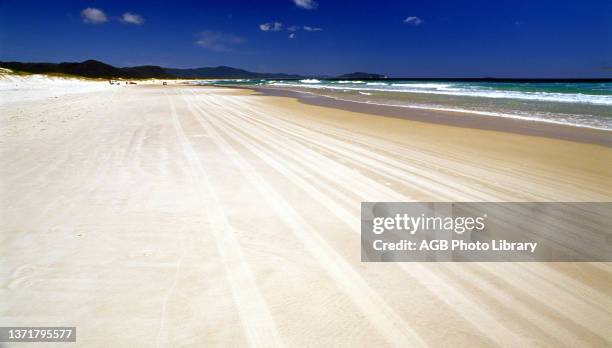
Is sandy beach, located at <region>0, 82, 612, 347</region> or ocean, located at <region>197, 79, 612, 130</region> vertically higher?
ocean, located at <region>197, 79, 612, 130</region>

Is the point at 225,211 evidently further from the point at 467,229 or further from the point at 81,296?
the point at 467,229

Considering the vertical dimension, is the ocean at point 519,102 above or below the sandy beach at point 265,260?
above

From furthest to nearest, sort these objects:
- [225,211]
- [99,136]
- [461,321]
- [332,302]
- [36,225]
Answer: [99,136] → [225,211] → [36,225] → [332,302] → [461,321]

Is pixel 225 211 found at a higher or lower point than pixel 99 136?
lower

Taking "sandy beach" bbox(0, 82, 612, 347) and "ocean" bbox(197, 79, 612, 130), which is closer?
"sandy beach" bbox(0, 82, 612, 347)

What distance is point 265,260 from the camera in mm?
2746

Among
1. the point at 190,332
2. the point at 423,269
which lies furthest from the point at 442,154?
the point at 190,332

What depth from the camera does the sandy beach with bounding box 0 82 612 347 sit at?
204cm

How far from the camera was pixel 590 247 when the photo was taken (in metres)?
3.02

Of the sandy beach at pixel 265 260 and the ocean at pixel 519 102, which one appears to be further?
the ocean at pixel 519 102

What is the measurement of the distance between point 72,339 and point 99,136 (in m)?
7.07

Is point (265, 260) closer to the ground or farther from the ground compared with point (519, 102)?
closer to the ground

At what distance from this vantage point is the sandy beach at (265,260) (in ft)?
6.71

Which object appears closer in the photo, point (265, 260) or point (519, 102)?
point (265, 260)
